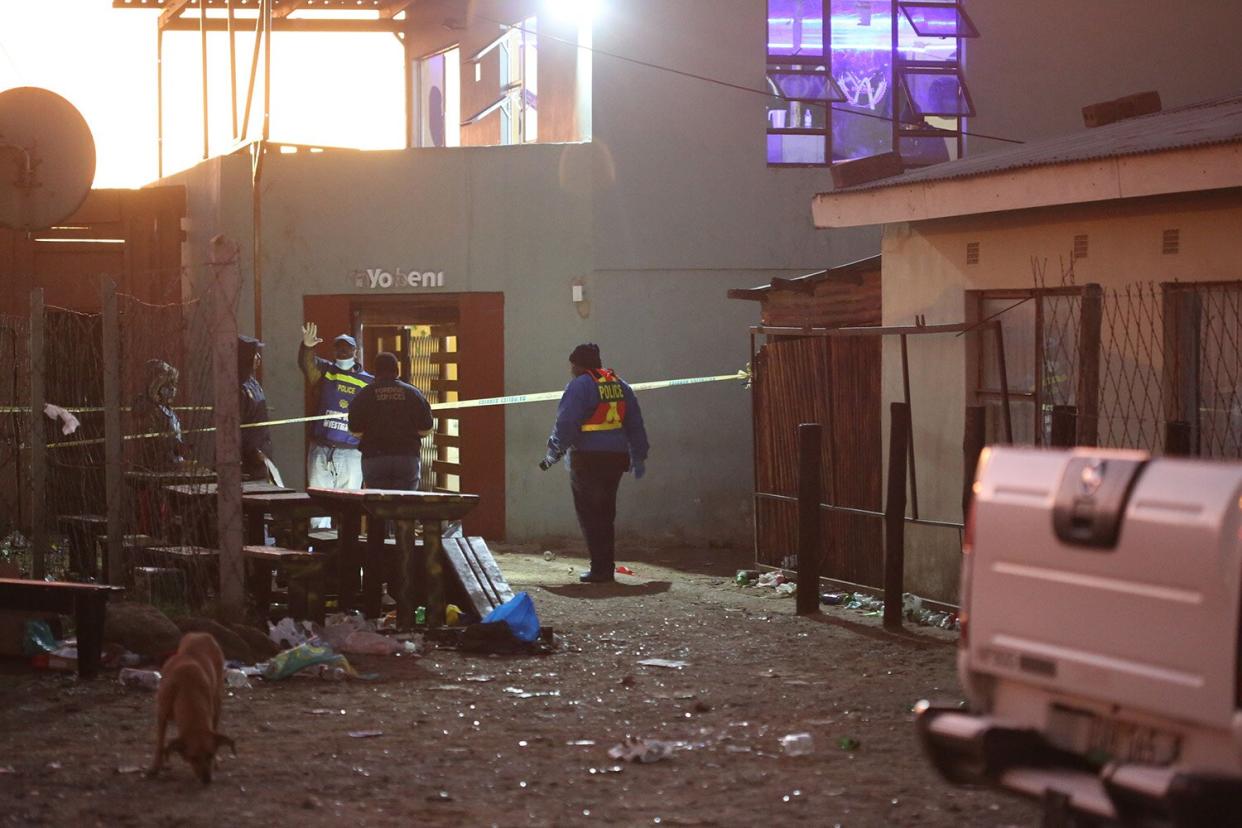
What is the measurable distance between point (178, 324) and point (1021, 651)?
310 inches

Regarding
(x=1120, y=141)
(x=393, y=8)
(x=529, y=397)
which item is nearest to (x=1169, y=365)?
(x=1120, y=141)

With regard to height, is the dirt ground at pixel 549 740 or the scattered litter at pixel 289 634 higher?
the scattered litter at pixel 289 634

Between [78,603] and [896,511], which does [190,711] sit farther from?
[896,511]

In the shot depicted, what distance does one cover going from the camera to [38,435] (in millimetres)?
12531

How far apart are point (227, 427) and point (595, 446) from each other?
4.42m

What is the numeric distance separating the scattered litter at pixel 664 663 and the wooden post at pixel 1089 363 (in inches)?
109

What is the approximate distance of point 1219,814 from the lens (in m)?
4.69

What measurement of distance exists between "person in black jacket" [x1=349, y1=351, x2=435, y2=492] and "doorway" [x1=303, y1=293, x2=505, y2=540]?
3.85 meters

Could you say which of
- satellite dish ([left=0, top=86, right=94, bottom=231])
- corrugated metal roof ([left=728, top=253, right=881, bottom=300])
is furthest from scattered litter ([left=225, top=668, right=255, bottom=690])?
corrugated metal roof ([left=728, top=253, right=881, bottom=300])

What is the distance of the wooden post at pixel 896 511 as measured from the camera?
1171 cm

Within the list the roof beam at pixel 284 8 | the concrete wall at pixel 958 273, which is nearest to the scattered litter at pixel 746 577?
the concrete wall at pixel 958 273

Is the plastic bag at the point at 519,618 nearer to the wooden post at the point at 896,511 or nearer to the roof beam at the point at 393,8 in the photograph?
the wooden post at the point at 896,511

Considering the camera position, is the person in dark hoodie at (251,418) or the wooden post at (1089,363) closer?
the wooden post at (1089,363)

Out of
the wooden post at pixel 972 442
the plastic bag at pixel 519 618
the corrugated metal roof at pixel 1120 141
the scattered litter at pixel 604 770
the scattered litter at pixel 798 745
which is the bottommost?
the scattered litter at pixel 604 770
